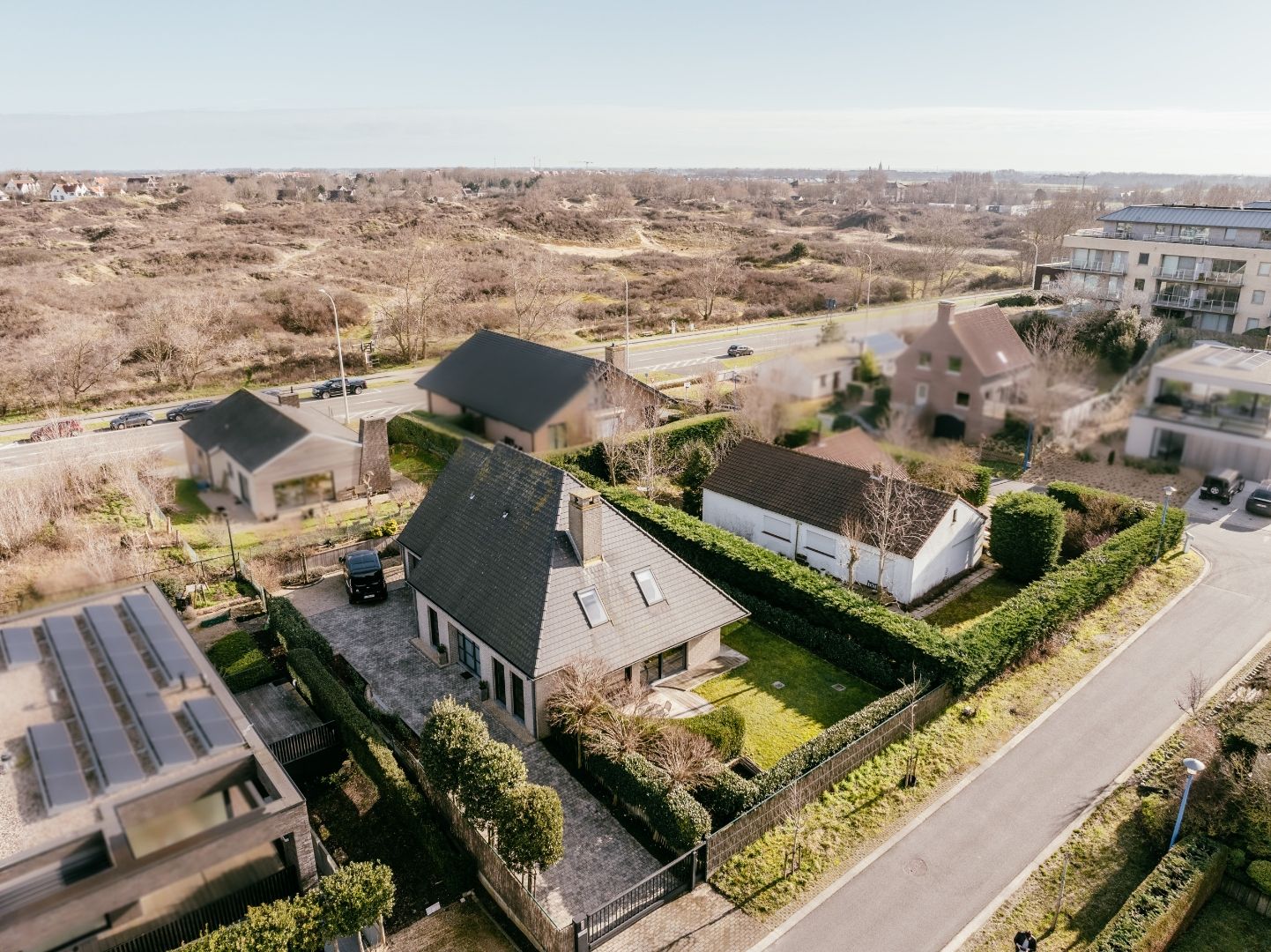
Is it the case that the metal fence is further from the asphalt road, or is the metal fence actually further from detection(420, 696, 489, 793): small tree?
the asphalt road

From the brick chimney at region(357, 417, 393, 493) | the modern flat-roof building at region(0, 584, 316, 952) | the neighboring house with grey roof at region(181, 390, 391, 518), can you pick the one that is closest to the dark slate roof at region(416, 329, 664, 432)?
the brick chimney at region(357, 417, 393, 493)

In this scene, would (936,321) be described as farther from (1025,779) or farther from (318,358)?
(318,358)

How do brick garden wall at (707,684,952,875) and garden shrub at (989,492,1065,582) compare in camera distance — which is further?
garden shrub at (989,492,1065,582)

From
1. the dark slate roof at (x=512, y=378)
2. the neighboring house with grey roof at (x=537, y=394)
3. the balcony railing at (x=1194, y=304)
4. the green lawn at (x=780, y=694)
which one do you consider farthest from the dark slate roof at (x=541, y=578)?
the balcony railing at (x=1194, y=304)

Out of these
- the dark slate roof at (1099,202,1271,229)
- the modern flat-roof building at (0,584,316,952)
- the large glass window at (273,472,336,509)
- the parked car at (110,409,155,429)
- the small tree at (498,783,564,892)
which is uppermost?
the dark slate roof at (1099,202,1271,229)

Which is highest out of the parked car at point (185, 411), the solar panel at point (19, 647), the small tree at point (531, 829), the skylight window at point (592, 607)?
the parked car at point (185, 411)

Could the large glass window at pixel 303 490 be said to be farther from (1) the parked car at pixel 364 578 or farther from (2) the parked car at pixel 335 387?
(1) the parked car at pixel 364 578

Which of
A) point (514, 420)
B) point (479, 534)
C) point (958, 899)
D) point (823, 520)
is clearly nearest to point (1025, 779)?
point (958, 899)
